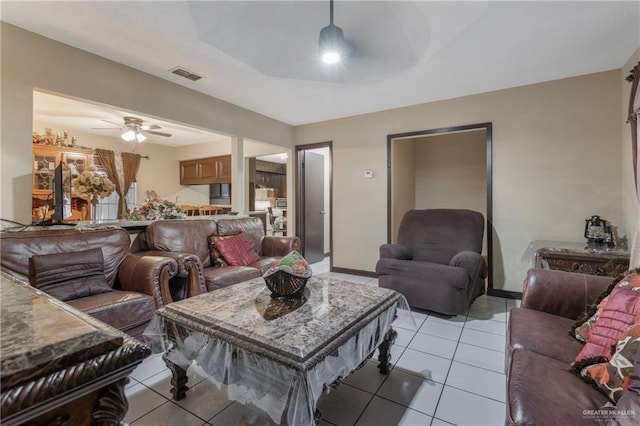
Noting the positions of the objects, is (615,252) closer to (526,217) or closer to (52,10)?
(526,217)

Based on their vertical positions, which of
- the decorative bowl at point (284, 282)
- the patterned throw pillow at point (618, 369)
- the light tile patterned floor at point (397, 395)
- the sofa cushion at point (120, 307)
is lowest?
the light tile patterned floor at point (397, 395)

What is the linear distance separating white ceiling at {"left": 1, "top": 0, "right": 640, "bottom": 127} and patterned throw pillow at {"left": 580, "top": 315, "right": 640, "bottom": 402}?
212 centimetres

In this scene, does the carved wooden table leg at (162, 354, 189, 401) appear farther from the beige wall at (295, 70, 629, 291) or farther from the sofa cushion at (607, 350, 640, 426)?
the beige wall at (295, 70, 629, 291)

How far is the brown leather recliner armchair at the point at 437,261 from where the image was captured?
2791 mm

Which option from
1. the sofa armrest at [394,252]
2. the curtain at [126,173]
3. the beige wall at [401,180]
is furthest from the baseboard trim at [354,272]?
the curtain at [126,173]

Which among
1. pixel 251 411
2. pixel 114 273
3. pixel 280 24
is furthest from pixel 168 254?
pixel 280 24

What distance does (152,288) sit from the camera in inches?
90.0

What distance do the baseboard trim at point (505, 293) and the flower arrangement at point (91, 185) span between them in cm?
441

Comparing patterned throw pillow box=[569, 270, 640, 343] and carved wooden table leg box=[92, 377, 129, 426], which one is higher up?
carved wooden table leg box=[92, 377, 129, 426]

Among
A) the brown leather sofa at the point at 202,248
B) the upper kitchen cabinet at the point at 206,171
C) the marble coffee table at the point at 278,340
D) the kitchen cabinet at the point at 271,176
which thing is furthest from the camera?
the kitchen cabinet at the point at 271,176

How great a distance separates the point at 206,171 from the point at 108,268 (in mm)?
4271

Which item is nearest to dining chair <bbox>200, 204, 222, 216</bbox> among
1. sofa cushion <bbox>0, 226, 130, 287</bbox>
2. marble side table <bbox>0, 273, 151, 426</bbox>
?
sofa cushion <bbox>0, 226, 130, 287</bbox>

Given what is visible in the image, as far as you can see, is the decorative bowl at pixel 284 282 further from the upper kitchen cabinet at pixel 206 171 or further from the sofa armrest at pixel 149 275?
the upper kitchen cabinet at pixel 206 171

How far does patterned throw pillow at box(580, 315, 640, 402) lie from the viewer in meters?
1.03
